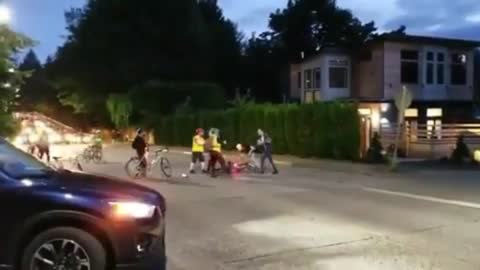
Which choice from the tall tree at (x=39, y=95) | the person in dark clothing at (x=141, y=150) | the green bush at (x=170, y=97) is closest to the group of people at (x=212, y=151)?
the person in dark clothing at (x=141, y=150)

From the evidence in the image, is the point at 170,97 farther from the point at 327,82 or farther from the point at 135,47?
the point at 327,82

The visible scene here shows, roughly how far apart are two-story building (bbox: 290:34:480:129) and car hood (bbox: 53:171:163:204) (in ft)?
116

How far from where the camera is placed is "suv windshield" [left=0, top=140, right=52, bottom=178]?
6023 mm

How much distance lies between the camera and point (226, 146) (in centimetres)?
3722

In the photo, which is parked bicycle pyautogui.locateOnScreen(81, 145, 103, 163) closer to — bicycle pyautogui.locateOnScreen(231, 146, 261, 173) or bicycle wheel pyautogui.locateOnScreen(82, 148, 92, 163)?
bicycle wheel pyautogui.locateOnScreen(82, 148, 92, 163)

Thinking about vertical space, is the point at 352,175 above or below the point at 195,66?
below

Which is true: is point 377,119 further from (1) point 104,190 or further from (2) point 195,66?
(1) point 104,190

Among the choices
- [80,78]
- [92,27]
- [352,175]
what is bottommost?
[352,175]

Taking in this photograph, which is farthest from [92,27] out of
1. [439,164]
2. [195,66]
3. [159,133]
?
[439,164]

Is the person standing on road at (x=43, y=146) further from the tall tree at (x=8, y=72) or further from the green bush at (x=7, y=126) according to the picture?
the green bush at (x=7, y=126)

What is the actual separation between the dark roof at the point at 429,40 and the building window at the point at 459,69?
2.62ft

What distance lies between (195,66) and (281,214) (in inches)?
1861

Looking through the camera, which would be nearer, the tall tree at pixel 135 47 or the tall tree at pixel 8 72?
the tall tree at pixel 8 72

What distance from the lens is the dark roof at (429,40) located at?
139 ft
